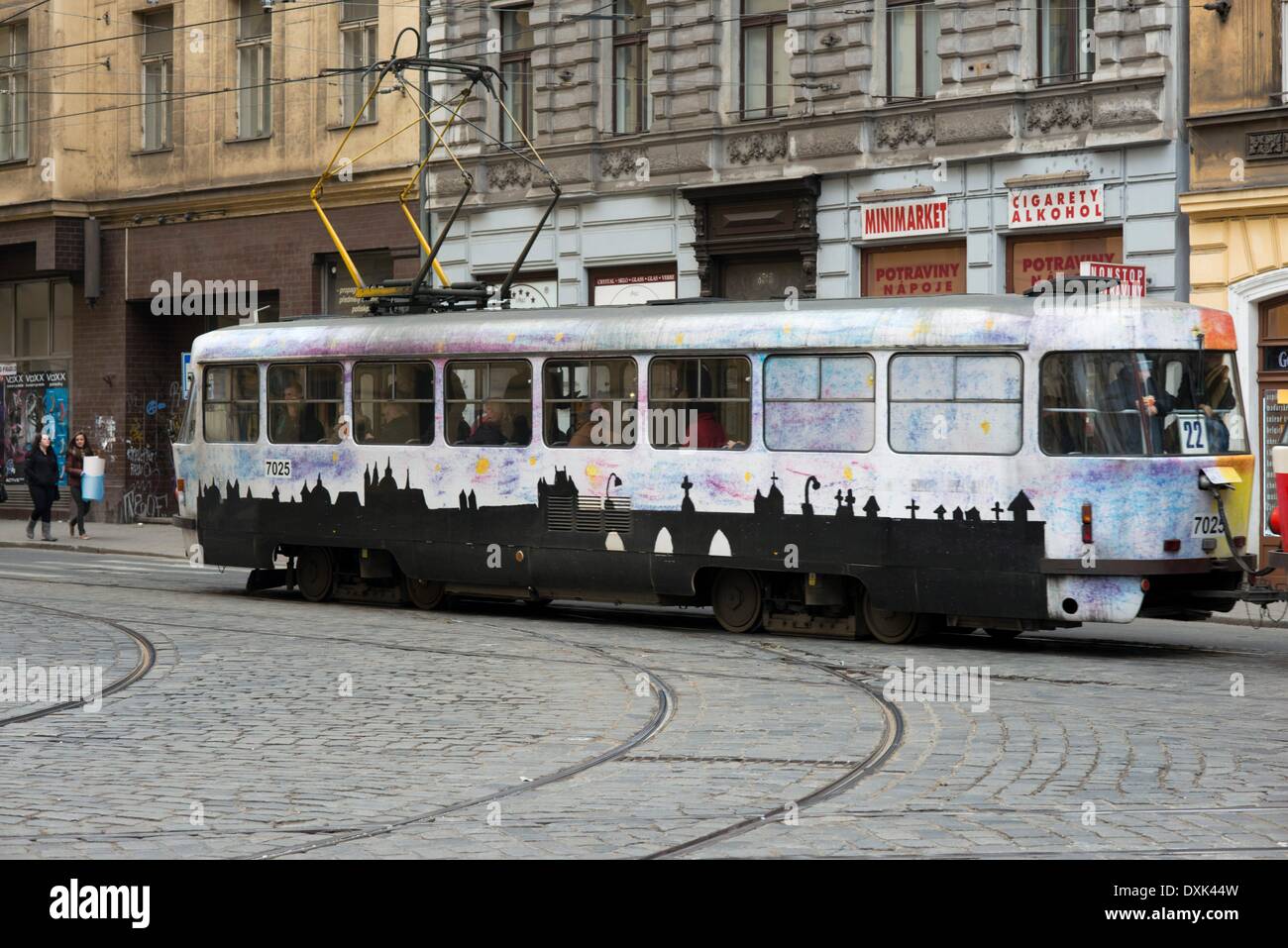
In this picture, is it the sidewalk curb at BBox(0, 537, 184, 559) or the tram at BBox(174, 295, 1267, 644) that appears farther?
the sidewalk curb at BBox(0, 537, 184, 559)

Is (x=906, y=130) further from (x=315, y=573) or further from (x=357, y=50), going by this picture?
(x=357, y=50)

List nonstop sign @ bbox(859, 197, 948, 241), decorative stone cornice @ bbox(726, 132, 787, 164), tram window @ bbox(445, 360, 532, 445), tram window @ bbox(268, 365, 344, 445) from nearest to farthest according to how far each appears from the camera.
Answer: tram window @ bbox(445, 360, 532, 445), tram window @ bbox(268, 365, 344, 445), nonstop sign @ bbox(859, 197, 948, 241), decorative stone cornice @ bbox(726, 132, 787, 164)

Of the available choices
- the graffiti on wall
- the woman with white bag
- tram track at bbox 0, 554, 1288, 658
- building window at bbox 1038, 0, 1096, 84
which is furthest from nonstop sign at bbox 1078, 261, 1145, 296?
the graffiti on wall

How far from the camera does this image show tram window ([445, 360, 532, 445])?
18.0 meters

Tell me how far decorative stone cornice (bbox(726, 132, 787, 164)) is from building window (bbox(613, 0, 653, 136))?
190 centimetres

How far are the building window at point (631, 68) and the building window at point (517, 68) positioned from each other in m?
1.75

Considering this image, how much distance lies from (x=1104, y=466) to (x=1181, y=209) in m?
8.22

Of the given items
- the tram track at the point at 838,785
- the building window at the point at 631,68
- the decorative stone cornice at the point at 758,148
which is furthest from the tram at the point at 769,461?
the building window at the point at 631,68

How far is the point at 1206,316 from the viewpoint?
49.9ft

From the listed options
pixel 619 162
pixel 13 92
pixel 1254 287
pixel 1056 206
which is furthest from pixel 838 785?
pixel 13 92

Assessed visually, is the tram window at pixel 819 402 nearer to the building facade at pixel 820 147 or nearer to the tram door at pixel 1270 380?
the building facade at pixel 820 147

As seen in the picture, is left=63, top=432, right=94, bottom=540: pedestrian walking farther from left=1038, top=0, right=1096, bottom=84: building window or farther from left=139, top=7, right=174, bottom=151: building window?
left=1038, top=0, right=1096, bottom=84: building window
